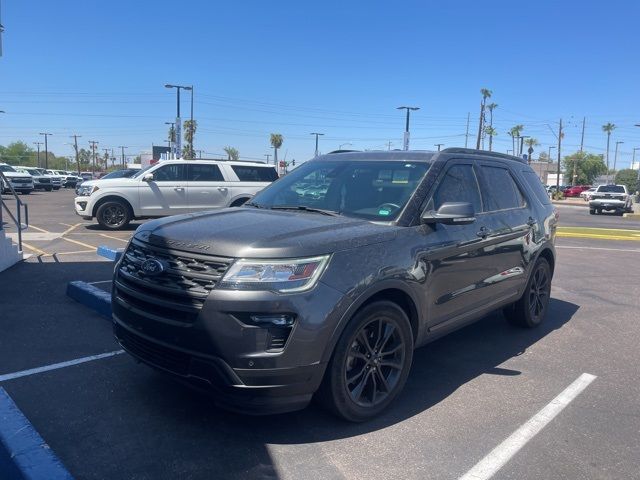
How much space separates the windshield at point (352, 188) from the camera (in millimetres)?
4102

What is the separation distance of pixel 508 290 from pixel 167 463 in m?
3.56

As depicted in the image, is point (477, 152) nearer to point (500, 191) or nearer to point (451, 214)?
point (500, 191)

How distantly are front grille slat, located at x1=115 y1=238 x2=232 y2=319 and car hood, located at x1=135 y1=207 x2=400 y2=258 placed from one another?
55mm

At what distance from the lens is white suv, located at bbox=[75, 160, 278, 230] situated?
1396cm

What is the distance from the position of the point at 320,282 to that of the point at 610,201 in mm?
32714

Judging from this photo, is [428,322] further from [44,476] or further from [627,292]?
[627,292]

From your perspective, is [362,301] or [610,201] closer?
[362,301]

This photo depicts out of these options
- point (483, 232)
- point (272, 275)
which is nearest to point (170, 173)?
point (483, 232)

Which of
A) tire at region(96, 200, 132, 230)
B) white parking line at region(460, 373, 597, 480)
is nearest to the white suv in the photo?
tire at region(96, 200, 132, 230)

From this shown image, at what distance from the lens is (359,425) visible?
351 centimetres

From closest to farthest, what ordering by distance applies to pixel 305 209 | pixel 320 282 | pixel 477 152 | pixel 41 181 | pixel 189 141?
pixel 320 282, pixel 305 209, pixel 477 152, pixel 41 181, pixel 189 141

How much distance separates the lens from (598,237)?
15.9 metres

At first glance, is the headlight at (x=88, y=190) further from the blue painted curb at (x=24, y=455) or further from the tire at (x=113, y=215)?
the blue painted curb at (x=24, y=455)

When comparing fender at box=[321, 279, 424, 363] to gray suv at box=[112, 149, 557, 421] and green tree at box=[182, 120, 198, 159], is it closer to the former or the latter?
gray suv at box=[112, 149, 557, 421]
